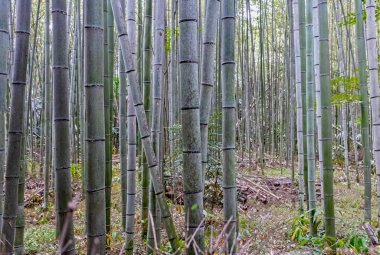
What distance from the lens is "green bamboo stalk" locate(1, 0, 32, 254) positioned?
171 cm

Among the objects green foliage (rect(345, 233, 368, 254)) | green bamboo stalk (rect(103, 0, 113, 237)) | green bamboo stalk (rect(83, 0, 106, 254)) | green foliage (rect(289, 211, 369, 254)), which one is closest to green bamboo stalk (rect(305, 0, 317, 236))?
green foliage (rect(289, 211, 369, 254))

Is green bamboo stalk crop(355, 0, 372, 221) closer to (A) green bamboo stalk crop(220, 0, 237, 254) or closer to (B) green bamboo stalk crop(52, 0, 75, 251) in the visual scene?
(A) green bamboo stalk crop(220, 0, 237, 254)

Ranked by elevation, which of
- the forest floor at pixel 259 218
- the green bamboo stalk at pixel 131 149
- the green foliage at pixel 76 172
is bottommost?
the forest floor at pixel 259 218

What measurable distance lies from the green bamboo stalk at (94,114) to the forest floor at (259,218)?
0.55m

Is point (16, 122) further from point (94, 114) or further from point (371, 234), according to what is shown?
point (371, 234)

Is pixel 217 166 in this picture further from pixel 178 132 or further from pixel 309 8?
pixel 309 8

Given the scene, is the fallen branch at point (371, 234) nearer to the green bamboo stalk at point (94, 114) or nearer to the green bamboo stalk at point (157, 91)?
the green bamboo stalk at point (157, 91)

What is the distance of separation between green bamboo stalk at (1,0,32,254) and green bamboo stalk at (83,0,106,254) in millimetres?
399

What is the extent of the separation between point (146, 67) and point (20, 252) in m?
1.35

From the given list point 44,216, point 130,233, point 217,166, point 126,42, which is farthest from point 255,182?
point 126,42

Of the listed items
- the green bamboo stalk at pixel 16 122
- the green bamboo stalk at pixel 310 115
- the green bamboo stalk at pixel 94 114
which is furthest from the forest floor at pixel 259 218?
the green bamboo stalk at pixel 16 122

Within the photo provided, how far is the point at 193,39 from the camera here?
4.66 feet

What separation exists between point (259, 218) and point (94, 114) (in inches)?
136

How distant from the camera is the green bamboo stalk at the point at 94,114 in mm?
1491
